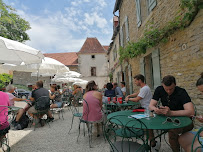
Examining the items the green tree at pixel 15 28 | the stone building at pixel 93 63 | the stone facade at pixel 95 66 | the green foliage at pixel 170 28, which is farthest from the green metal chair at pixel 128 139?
the stone building at pixel 93 63

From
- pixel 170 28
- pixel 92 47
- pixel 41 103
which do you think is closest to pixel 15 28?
pixel 92 47

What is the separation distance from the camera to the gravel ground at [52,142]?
3.12m

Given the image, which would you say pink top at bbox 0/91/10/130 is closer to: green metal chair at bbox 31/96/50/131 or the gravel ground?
the gravel ground

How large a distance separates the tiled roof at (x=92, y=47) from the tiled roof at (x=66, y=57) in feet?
8.87

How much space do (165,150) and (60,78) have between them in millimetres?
8441

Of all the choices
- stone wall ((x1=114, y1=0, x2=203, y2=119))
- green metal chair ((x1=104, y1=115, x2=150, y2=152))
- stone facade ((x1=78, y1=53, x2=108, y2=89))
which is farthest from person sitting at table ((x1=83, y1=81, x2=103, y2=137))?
stone facade ((x1=78, y1=53, x2=108, y2=89))

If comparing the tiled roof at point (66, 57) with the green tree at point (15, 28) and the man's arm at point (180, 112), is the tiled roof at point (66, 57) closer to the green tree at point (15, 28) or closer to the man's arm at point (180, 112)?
the green tree at point (15, 28)

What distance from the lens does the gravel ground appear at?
3117 mm

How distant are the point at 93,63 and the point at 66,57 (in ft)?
20.2

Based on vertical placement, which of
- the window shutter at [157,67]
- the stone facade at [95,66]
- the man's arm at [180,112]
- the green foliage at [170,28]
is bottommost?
the man's arm at [180,112]

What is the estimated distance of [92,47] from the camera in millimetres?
25750

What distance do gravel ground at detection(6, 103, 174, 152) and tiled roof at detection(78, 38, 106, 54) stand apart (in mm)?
21393

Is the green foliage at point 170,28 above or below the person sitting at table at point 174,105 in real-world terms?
above

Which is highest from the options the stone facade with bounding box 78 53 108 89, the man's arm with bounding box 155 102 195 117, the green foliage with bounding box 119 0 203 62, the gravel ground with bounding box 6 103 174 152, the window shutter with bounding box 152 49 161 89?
the stone facade with bounding box 78 53 108 89
